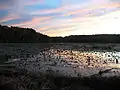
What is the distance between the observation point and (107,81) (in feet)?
62.3

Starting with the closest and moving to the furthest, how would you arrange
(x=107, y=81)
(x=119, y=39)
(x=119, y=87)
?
1. (x=119, y=87)
2. (x=107, y=81)
3. (x=119, y=39)

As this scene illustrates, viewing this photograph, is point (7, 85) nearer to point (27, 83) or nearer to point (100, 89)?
point (27, 83)

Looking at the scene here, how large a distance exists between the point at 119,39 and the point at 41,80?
147m

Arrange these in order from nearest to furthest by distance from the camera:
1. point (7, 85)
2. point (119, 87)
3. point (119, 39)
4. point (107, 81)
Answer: point (7, 85) < point (119, 87) < point (107, 81) < point (119, 39)

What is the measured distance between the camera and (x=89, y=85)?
18547mm

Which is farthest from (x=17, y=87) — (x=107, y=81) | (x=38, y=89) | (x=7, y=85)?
(x=107, y=81)

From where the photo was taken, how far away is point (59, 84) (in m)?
19.5

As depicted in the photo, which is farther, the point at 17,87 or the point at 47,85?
the point at 47,85

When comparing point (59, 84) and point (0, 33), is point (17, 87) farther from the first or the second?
point (0, 33)

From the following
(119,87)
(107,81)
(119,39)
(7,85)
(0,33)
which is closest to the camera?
(7,85)

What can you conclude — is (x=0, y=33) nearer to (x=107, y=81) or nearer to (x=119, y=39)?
(x=119, y=39)

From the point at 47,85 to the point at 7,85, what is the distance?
323 centimetres

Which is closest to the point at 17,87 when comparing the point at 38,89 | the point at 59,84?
the point at 38,89

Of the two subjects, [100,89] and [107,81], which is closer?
[100,89]
